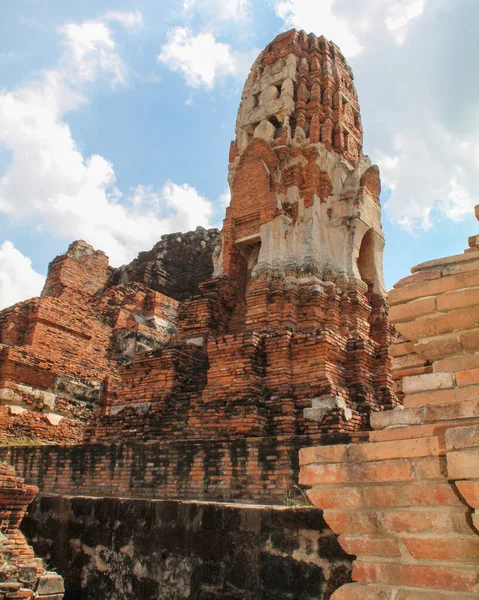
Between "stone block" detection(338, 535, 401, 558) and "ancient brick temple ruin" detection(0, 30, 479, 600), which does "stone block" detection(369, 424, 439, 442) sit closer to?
"ancient brick temple ruin" detection(0, 30, 479, 600)

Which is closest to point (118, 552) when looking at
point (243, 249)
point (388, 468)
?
point (388, 468)

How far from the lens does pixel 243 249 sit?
11.0 meters

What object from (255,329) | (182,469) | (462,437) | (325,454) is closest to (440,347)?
(462,437)

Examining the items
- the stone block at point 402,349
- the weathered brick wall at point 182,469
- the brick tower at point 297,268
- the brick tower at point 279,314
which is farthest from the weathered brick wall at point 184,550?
the brick tower at point 297,268

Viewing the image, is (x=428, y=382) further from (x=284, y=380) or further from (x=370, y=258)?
(x=370, y=258)

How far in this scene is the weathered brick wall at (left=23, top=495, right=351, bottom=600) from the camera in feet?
14.4

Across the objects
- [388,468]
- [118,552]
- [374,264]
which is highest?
[374,264]

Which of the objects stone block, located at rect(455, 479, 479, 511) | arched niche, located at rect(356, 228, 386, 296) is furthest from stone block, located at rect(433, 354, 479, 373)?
arched niche, located at rect(356, 228, 386, 296)

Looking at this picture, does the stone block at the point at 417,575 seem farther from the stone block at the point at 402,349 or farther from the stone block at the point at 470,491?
the stone block at the point at 402,349

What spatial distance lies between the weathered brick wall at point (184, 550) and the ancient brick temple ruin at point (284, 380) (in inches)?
1.0

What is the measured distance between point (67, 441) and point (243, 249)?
542 centimetres

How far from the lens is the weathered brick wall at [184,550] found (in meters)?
4.39

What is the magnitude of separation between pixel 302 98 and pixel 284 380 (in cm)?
680

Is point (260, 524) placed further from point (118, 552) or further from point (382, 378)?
point (382, 378)
